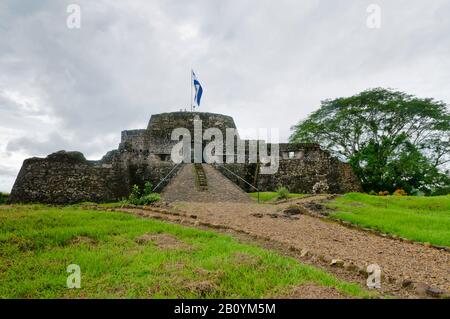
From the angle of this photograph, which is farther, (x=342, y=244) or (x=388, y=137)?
(x=388, y=137)

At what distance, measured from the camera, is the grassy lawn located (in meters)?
10.3

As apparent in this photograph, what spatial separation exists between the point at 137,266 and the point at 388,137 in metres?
27.4

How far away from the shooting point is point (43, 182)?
2005 cm

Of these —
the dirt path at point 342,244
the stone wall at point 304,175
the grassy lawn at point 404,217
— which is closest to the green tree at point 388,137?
the stone wall at point 304,175

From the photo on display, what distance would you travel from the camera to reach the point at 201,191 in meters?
18.6

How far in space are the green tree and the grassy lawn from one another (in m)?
8.97

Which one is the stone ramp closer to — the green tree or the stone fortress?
the stone fortress

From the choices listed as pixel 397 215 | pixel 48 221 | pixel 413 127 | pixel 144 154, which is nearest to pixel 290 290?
pixel 48 221

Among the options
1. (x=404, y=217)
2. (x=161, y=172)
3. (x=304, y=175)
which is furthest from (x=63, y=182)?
(x=404, y=217)

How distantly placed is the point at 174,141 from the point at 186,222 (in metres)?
15.2

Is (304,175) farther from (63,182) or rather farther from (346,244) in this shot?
(346,244)
